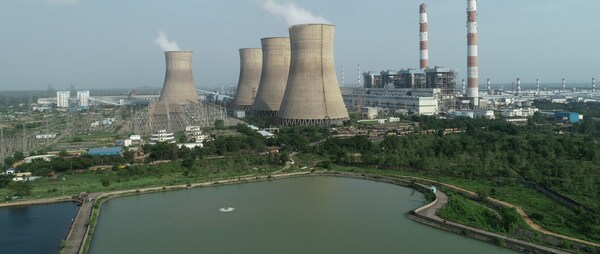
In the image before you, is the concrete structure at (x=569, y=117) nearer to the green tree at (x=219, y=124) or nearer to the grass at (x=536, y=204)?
the grass at (x=536, y=204)

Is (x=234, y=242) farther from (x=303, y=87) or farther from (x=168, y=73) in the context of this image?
(x=168, y=73)

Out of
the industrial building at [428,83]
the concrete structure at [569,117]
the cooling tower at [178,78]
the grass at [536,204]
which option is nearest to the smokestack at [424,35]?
the industrial building at [428,83]

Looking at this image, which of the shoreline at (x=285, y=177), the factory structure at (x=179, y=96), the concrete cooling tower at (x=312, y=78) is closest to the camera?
the shoreline at (x=285, y=177)

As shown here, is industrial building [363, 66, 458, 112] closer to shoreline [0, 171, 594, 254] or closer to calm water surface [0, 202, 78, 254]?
shoreline [0, 171, 594, 254]

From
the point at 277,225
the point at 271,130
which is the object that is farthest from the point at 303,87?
the point at 277,225

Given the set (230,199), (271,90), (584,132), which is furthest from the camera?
(271,90)

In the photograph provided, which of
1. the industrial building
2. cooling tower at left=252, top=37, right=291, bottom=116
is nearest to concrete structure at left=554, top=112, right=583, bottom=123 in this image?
the industrial building
